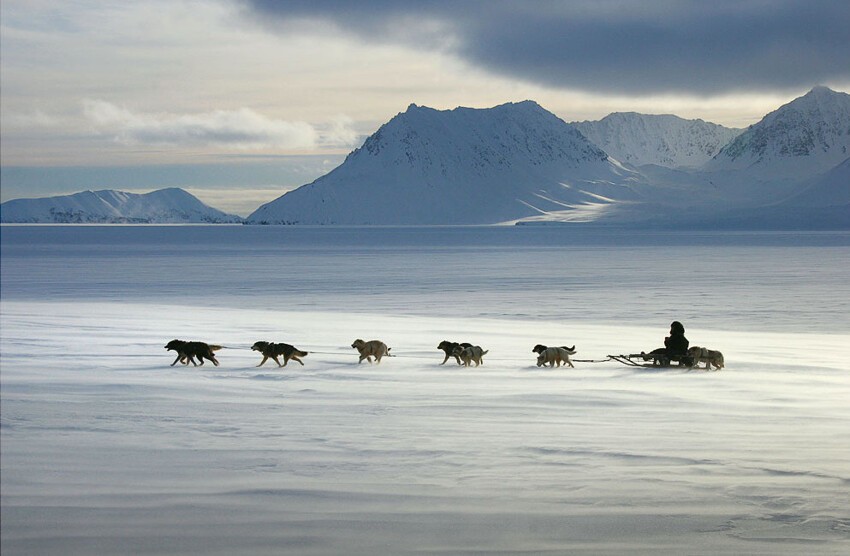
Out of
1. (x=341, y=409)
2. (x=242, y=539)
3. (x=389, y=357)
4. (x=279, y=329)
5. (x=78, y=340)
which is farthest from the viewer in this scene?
(x=279, y=329)

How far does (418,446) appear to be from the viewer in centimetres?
926

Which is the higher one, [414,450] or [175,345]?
[175,345]

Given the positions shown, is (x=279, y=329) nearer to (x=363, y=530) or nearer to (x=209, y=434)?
(x=209, y=434)

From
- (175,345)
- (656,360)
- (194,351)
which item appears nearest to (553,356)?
(656,360)

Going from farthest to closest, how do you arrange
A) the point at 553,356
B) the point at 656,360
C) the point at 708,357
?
the point at 656,360 < the point at 553,356 < the point at 708,357

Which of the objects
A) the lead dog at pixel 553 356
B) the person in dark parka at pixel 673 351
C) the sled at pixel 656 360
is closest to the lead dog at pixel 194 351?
the lead dog at pixel 553 356

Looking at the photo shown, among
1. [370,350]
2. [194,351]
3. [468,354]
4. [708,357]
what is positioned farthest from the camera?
[370,350]

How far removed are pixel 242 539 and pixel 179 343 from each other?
28.7 feet

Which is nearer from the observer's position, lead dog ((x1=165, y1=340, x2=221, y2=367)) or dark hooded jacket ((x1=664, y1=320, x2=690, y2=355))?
A: lead dog ((x1=165, y1=340, x2=221, y2=367))

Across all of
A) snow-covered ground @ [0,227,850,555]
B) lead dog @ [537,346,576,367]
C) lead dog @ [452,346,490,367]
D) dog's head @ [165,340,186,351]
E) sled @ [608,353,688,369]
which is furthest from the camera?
sled @ [608,353,688,369]

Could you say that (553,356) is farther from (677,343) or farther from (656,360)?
(677,343)

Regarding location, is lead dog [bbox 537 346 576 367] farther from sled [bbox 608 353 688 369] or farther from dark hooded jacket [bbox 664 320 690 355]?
dark hooded jacket [bbox 664 320 690 355]

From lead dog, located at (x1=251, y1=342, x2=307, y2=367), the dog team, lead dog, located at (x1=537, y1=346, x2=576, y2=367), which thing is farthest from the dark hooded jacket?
lead dog, located at (x1=251, y1=342, x2=307, y2=367)

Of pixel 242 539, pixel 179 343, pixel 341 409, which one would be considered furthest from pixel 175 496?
pixel 179 343
